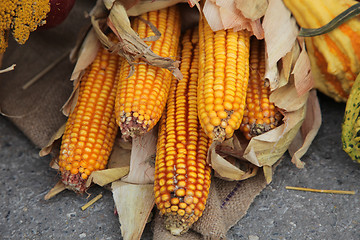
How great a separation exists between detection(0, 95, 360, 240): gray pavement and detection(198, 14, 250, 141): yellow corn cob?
1.28 feet

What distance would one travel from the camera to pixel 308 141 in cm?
184

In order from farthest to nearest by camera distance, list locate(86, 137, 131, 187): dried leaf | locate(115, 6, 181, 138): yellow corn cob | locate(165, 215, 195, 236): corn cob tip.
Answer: locate(86, 137, 131, 187): dried leaf → locate(115, 6, 181, 138): yellow corn cob → locate(165, 215, 195, 236): corn cob tip

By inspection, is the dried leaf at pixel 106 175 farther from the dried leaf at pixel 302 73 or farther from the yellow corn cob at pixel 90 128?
the dried leaf at pixel 302 73

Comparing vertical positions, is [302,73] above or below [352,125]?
above

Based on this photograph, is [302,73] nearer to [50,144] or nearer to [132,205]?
[132,205]

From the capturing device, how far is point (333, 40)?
1872 mm

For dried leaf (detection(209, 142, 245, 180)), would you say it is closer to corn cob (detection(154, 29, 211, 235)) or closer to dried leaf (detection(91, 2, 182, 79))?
corn cob (detection(154, 29, 211, 235))


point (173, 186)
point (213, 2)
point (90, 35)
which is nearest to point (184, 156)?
point (173, 186)

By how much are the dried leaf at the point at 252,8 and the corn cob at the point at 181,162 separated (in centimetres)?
31

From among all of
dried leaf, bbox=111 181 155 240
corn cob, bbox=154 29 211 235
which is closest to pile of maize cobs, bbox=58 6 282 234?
corn cob, bbox=154 29 211 235

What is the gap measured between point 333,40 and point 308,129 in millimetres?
393

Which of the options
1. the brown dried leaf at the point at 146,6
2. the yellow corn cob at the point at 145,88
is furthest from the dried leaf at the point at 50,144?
the brown dried leaf at the point at 146,6

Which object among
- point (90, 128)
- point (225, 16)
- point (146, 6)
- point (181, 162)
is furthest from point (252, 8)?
point (90, 128)

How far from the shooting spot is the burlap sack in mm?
1603
